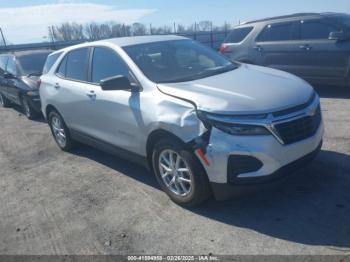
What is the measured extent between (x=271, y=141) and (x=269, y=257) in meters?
1.01

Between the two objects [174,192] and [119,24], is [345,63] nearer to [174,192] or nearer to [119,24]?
[174,192]

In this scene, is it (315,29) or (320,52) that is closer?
(320,52)

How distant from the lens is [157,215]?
4.02 meters

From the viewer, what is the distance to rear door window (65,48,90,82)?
5389 mm

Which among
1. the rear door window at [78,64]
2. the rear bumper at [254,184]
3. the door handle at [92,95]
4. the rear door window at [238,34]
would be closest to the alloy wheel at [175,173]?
the rear bumper at [254,184]

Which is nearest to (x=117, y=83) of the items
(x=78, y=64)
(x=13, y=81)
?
(x=78, y=64)

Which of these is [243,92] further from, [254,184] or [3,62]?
[3,62]

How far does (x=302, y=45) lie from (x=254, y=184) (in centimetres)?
584

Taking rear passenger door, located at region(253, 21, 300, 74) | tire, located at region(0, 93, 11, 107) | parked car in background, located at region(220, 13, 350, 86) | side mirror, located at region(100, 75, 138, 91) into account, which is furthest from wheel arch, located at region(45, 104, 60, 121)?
tire, located at region(0, 93, 11, 107)

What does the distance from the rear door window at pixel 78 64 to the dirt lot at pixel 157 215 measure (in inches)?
55.2

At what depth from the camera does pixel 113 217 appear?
13.5 ft

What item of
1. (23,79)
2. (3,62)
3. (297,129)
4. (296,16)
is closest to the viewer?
(297,129)

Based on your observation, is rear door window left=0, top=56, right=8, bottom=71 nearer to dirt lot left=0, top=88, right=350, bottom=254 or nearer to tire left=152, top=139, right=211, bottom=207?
dirt lot left=0, top=88, right=350, bottom=254

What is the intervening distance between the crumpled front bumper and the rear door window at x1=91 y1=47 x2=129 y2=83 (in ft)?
5.51
